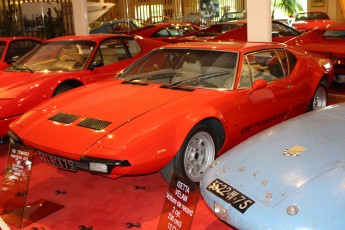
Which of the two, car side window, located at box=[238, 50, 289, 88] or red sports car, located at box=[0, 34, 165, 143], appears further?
red sports car, located at box=[0, 34, 165, 143]

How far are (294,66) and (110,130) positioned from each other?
2523 mm

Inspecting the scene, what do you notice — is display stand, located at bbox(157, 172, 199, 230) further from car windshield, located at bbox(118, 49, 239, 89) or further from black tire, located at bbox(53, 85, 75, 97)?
black tire, located at bbox(53, 85, 75, 97)

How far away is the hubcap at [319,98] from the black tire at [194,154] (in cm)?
217

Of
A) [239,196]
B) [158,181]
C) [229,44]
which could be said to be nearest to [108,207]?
[158,181]

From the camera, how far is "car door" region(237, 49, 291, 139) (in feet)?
13.5

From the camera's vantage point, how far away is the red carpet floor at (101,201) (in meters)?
3.30

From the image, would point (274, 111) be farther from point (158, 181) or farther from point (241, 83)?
point (158, 181)

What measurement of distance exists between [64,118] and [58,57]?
106 inches

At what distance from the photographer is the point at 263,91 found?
4.30m

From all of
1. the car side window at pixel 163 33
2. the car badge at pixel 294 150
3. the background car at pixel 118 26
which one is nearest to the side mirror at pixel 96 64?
the car badge at pixel 294 150

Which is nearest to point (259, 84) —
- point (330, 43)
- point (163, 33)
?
point (330, 43)

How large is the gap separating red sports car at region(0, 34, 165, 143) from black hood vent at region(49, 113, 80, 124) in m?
1.29

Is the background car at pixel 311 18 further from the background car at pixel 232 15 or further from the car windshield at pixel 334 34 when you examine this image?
the car windshield at pixel 334 34

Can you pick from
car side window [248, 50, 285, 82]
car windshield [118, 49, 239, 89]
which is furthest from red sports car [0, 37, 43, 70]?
car side window [248, 50, 285, 82]
